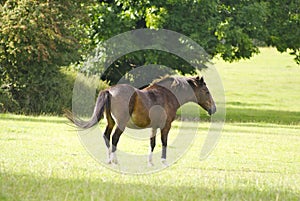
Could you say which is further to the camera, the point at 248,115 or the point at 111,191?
the point at 248,115

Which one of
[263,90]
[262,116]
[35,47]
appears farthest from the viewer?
[263,90]

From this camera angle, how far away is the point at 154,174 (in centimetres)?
1187

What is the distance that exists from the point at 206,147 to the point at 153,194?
8.95 m

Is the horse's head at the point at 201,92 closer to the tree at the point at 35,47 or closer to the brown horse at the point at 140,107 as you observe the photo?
the brown horse at the point at 140,107

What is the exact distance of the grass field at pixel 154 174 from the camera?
375 inches

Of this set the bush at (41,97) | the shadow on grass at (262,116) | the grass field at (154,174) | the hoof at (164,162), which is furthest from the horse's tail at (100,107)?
the shadow on grass at (262,116)

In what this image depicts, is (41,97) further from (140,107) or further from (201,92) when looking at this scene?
(140,107)

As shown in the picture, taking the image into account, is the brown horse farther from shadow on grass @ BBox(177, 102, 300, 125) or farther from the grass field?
shadow on grass @ BBox(177, 102, 300, 125)

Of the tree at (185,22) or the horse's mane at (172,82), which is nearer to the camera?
the horse's mane at (172,82)

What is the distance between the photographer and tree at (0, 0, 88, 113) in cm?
2617

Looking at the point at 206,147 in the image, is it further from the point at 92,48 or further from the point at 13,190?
the point at 92,48

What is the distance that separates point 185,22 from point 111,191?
22327mm

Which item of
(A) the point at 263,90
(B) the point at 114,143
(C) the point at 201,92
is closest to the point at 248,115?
(A) the point at 263,90

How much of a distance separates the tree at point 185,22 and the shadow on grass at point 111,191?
20344 mm
